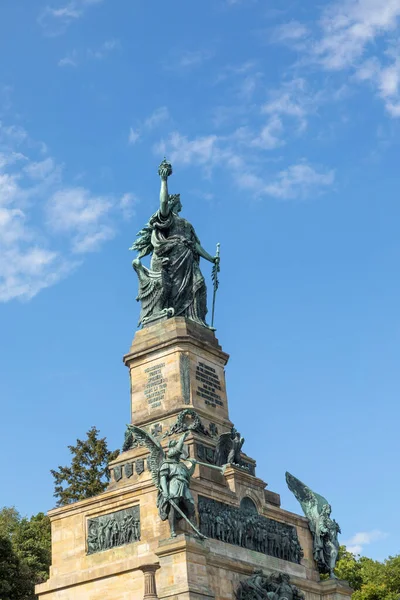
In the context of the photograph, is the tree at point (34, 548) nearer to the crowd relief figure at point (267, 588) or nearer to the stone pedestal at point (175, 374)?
the stone pedestal at point (175, 374)

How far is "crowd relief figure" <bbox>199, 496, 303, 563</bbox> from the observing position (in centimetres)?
2497

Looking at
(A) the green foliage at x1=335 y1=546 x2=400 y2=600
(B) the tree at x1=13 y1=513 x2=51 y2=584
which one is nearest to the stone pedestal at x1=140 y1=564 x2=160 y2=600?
(B) the tree at x1=13 y1=513 x2=51 y2=584

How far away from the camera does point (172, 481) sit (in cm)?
2370

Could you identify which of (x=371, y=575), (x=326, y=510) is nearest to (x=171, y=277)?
(x=326, y=510)

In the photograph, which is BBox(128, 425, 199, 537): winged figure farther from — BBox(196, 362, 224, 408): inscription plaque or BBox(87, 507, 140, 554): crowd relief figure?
BBox(196, 362, 224, 408): inscription plaque

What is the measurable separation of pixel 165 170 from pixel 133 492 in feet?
38.6

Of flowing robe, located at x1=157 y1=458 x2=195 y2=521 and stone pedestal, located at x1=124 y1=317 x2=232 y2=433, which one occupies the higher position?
stone pedestal, located at x1=124 y1=317 x2=232 y2=433

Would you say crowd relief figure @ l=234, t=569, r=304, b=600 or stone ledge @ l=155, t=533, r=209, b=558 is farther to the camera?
crowd relief figure @ l=234, t=569, r=304, b=600

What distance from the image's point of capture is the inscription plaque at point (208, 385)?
1137 inches

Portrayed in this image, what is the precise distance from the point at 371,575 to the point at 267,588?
24005 millimetres

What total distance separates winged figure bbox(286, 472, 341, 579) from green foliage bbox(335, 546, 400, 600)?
15734 mm

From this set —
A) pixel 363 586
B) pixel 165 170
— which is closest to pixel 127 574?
pixel 165 170

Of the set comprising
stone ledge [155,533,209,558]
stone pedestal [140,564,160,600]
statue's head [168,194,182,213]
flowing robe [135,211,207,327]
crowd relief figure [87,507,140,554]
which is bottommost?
stone pedestal [140,564,160,600]

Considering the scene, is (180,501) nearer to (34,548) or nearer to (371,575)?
(34,548)
